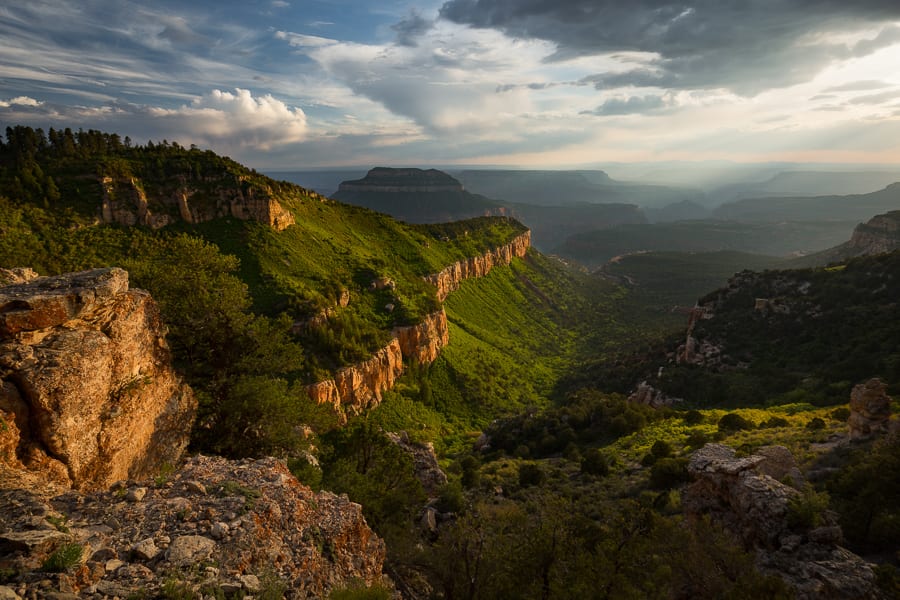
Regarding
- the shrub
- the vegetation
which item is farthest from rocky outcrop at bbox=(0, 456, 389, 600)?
the shrub

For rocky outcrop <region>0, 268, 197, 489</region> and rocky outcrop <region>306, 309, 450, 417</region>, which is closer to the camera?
rocky outcrop <region>0, 268, 197, 489</region>

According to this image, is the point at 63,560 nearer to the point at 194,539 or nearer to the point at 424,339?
the point at 194,539

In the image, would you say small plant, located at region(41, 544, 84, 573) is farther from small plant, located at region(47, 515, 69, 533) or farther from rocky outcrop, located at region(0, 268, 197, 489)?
rocky outcrop, located at region(0, 268, 197, 489)

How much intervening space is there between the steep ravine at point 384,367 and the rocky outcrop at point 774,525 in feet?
96.1

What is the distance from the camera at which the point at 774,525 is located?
1683 centimetres

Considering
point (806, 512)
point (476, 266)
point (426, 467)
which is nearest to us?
point (806, 512)

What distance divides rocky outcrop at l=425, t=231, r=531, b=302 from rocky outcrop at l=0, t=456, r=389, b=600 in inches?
2598

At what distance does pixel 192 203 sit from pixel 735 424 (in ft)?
219

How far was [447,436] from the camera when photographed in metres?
53.3

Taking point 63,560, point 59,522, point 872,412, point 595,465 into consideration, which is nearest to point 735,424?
point 872,412

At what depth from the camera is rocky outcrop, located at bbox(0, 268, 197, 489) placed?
36.8 ft

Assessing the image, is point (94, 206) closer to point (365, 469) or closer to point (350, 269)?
point (350, 269)

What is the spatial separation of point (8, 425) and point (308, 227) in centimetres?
6038

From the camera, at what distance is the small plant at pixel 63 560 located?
766cm
